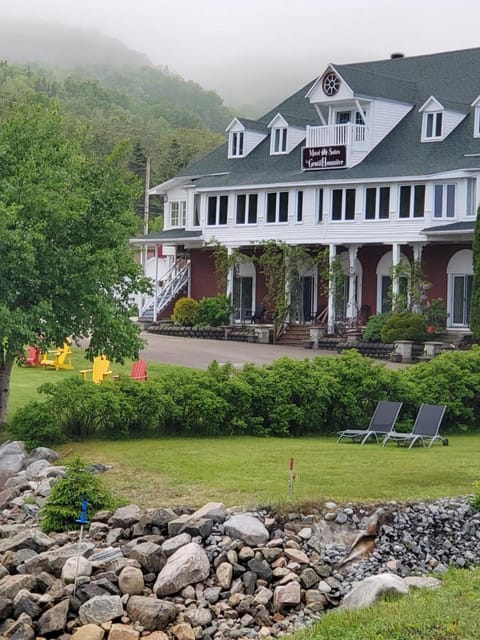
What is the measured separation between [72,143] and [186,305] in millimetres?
25072

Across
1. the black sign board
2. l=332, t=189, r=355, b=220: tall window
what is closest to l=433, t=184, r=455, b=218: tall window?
l=332, t=189, r=355, b=220: tall window

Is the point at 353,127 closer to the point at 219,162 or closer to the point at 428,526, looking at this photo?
the point at 219,162

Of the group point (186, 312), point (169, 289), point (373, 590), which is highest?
point (169, 289)

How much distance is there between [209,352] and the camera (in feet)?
120

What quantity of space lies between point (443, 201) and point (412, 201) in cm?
118

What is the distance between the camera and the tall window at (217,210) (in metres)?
47.2

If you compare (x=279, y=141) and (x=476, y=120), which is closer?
(x=476, y=120)

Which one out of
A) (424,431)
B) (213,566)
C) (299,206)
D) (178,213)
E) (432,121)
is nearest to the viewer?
(213,566)

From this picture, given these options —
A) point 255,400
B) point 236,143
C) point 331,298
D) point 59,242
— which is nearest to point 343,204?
point 331,298

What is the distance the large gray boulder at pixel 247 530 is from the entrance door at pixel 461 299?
91.6ft

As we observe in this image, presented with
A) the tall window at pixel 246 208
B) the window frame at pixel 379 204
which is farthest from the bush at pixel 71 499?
the tall window at pixel 246 208

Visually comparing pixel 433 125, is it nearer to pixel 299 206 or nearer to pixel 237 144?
pixel 299 206

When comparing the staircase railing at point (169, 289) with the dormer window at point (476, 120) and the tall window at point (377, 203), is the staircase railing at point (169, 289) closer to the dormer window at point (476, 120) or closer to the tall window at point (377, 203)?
the tall window at point (377, 203)

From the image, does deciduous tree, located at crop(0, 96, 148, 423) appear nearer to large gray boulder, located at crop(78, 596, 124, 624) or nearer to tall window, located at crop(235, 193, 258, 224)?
large gray boulder, located at crop(78, 596, 124, 624)
